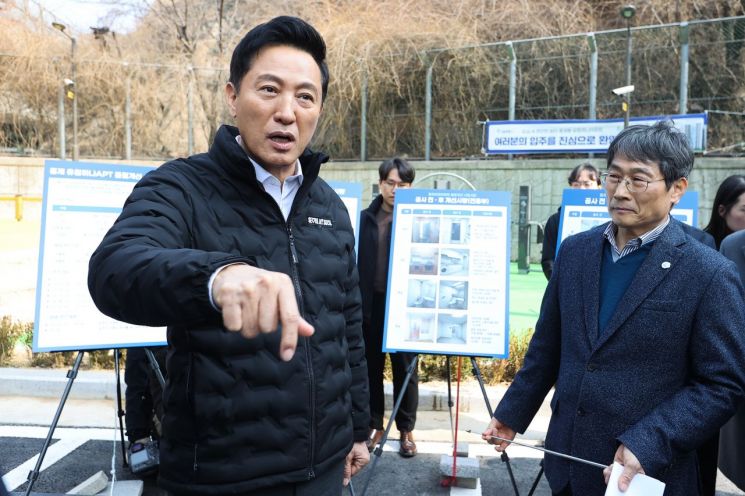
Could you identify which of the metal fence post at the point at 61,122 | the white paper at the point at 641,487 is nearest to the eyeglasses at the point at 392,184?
the white paper at the point at 641,487

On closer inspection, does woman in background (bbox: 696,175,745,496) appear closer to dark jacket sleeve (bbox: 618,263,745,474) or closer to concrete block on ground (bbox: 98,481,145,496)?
dark jacket sleeve (bbox: 618,263,745,474)

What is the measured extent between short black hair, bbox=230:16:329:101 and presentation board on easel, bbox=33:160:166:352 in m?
2.41

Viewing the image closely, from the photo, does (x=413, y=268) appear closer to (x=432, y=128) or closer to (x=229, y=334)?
(x=229, y=334)

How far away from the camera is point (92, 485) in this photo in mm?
4035

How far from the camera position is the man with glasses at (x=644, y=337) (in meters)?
2.04

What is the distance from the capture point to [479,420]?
5.38 metres

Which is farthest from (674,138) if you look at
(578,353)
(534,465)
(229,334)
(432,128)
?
(432,128)

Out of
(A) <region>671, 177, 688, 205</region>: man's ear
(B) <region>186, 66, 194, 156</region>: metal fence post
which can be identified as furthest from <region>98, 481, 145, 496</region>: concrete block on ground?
(B) <region>186, 66, 194, 156</region>: metal fence post

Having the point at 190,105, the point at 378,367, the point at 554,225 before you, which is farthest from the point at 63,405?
the point at 190,105

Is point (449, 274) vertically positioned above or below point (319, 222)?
below

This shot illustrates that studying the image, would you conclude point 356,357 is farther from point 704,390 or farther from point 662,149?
point 662,149

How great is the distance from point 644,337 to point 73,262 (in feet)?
10.8

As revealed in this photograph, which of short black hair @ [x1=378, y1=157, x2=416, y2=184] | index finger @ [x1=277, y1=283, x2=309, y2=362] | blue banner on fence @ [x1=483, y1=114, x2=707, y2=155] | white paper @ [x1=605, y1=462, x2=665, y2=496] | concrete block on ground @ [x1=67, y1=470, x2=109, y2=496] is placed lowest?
concrete block on ground @ [x1=67, y1=470, x2=109, y2=496]

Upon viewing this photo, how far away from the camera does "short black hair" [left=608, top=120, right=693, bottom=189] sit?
87.3 inches
